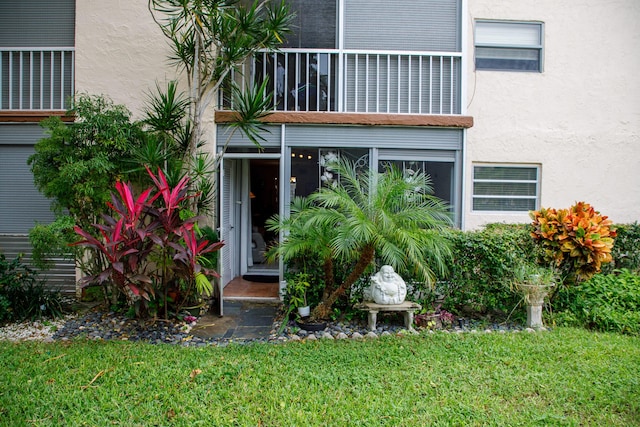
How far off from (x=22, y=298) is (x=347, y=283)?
4.66 m

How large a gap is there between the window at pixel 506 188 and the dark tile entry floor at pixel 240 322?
4.36 metres

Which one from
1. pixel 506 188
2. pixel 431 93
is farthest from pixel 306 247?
pixel 506 188

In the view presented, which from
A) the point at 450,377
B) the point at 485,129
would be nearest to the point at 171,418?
the point at 450,377

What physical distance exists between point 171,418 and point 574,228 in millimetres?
5444

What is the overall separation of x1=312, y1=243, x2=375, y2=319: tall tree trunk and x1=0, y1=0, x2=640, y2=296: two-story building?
6.18ft

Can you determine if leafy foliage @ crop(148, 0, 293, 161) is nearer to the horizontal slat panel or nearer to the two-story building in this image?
the two-story building

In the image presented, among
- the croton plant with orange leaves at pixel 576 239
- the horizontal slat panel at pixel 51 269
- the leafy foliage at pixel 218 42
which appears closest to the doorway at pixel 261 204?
the leafy foliage at pixel 218 42

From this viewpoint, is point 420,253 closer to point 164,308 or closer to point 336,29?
point 164,308

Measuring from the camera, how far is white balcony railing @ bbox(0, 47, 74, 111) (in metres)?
6.59

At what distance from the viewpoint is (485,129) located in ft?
23.3

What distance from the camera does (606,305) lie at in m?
5.14

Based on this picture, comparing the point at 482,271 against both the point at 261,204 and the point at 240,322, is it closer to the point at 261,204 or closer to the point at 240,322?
the point at 240,322

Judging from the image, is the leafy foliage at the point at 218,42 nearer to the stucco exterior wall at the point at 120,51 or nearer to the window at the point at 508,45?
the stucco exterior wall at the point at 120,51

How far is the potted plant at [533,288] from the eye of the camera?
5.04 meters
